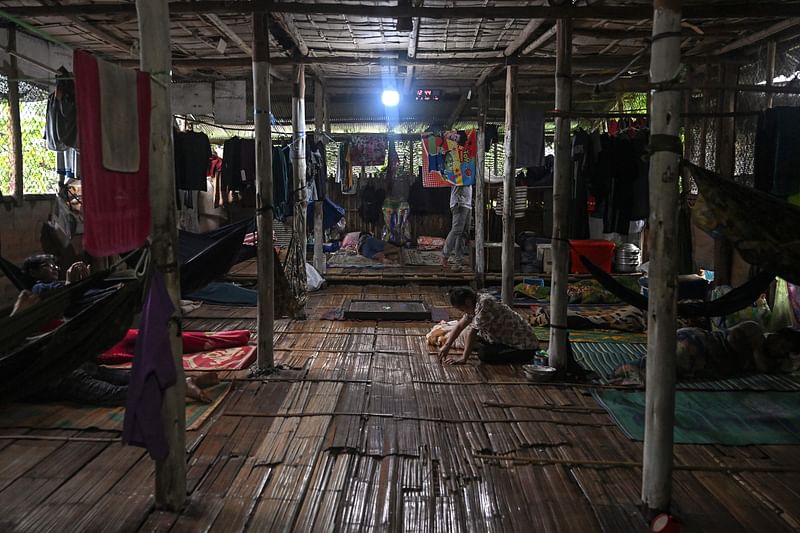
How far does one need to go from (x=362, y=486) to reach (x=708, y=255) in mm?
5604

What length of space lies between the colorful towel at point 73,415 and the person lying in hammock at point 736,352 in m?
2.96

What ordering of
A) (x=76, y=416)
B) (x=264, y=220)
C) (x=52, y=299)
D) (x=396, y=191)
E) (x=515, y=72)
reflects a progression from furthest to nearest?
(x=396, y=191), (x=515, y=72), (x=264, y=220), (x=76, y=416), (x=52, y=299)

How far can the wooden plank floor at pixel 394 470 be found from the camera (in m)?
2.60

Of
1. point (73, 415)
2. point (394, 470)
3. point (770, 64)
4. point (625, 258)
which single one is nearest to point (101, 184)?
point (394, 470)

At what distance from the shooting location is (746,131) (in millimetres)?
6234

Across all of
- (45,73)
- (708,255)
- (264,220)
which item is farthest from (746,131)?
(45,73)

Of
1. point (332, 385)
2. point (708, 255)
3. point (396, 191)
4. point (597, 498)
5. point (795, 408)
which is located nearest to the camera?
point (597, 498)

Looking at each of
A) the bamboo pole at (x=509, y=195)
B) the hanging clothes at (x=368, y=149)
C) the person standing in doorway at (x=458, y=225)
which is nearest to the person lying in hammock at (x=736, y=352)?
the bamboo pole at (x=509, y=195)

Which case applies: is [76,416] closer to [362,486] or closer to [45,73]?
[362,486]

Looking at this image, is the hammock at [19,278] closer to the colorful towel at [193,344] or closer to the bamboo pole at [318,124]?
the colorful towel at [193,344]

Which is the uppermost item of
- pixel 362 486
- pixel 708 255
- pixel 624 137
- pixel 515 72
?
pixel 515 72

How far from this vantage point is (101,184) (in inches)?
90.6

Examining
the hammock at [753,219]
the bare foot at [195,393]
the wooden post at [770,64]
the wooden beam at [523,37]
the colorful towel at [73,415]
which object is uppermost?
the wooden beam at [523,37]

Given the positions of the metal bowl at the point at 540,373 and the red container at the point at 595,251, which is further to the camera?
the red container at the point at 595,251
